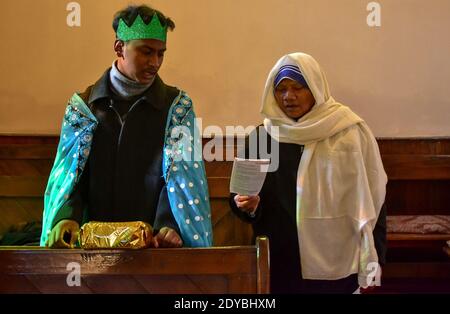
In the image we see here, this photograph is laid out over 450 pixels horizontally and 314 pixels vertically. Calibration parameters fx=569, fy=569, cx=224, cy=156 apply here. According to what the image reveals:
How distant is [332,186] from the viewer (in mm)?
2111

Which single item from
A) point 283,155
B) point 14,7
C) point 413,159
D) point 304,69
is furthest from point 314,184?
point 14,7

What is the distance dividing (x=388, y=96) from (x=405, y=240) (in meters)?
1.01

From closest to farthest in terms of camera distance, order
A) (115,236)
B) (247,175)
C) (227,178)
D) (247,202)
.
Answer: (115,236) → (247,175) → (247,202) → (227,178)

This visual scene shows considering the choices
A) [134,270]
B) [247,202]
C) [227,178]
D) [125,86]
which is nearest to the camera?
[134,270]

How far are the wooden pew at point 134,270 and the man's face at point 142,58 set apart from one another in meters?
0.77

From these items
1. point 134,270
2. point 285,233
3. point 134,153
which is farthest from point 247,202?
point 134,270

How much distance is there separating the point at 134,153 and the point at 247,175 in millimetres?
495

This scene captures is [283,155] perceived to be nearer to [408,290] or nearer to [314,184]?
[314,184]

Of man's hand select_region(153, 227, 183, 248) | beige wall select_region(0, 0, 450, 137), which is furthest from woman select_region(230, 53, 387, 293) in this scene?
beige wall select_region(0, 0, 450, 137)

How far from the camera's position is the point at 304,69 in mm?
2162

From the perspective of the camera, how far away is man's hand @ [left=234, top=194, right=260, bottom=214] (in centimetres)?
202

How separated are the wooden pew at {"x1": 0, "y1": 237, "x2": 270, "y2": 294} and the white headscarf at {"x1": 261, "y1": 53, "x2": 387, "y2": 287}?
1.83ft

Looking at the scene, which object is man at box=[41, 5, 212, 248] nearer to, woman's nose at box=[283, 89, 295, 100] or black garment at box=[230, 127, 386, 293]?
black garment at box=[230, 127, 386, 293]

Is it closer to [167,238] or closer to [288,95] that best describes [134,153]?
[167,238]
